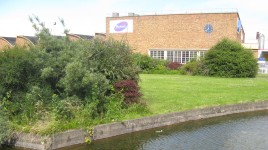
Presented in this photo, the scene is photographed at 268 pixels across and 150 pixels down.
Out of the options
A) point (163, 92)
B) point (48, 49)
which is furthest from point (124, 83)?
point (163, 92)

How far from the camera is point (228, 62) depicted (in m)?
33.7

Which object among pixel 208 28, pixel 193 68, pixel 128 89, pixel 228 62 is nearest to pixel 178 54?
pixel 208 28

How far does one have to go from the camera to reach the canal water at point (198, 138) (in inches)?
394

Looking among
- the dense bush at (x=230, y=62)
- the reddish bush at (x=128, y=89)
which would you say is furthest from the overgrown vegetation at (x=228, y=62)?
the reddish bush at (x=128, y=89)

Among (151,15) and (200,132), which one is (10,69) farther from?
(151,15)

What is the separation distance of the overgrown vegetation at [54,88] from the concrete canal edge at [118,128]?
0.26 meters

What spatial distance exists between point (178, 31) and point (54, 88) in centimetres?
3876

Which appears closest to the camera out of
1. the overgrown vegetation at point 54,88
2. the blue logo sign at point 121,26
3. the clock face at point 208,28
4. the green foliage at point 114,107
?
the overgrown vegetation at point 54,88

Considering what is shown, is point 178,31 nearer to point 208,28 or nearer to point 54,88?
point 208,28

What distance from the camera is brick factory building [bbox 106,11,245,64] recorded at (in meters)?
46.6

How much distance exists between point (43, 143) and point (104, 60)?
4.52m

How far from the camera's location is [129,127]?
37.8 ft

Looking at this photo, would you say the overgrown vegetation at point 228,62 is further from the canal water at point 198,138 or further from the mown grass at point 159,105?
the canal water at point 198,138

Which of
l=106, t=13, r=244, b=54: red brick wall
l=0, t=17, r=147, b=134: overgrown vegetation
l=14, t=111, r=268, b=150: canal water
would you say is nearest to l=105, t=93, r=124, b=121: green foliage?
l=0, t=17, r=147, b=134: overgrown vegetation
